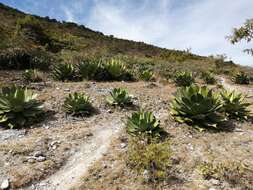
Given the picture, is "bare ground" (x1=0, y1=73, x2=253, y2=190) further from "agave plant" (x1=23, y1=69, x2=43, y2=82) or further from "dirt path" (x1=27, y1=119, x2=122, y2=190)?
"agave plant" (x1=23, y1=69, x2=43, y2=82)

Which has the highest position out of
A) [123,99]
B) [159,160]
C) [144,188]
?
[123,99]

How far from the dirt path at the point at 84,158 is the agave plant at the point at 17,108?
4.97 ft

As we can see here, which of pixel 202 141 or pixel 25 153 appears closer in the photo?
pixel 25 153

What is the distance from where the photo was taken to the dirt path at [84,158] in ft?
16.3

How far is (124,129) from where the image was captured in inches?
277

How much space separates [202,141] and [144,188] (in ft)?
7.33

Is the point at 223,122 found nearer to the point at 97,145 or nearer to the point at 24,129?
the point at 97,145

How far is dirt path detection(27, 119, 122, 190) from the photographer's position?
497 cm

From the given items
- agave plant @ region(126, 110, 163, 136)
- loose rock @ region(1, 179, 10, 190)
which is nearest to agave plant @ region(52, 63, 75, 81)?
agave plant @ region(126, 110, 163, 136)

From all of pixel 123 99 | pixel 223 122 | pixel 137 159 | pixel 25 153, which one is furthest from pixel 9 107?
pixel 223 122

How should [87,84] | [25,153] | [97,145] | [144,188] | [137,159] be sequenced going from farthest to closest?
[87,84] < [97,145] < [25,153] < [137,159] < [144,188]

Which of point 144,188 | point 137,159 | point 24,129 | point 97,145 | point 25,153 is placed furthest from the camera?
point 24,129

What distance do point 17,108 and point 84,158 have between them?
90.5 inches

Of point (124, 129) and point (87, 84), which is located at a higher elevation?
point (87, 84)
